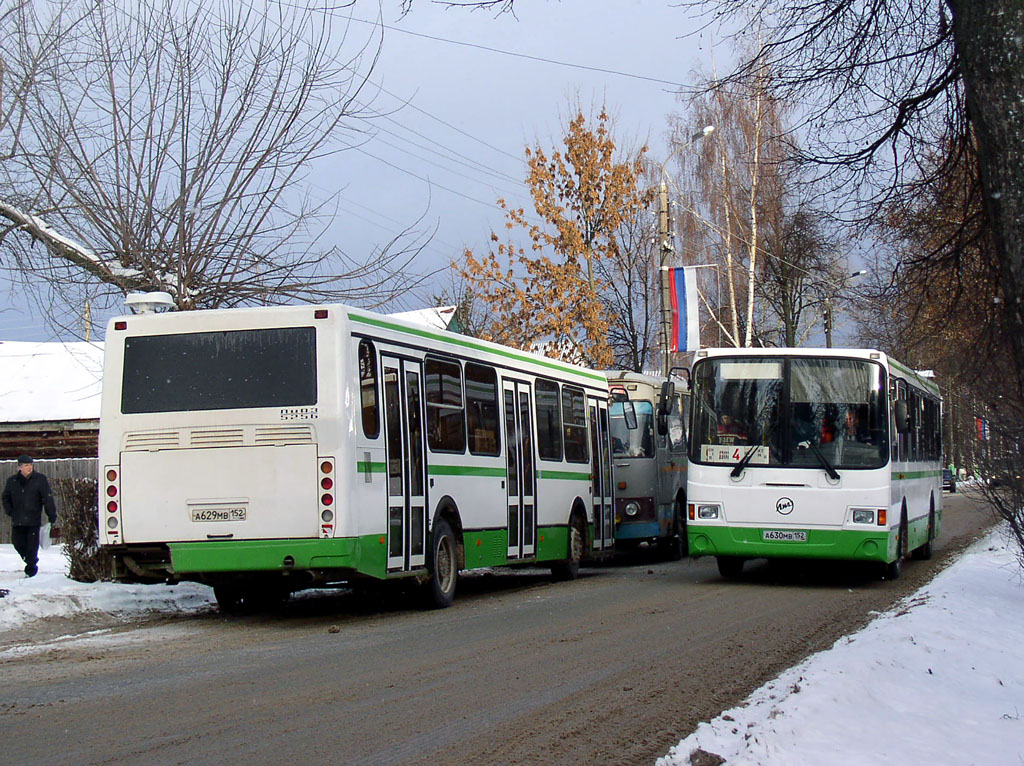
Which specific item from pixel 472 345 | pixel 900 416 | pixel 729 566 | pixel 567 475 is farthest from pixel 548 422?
pixel 900 416

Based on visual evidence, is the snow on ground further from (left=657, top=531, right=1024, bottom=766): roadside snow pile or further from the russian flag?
the russian flag

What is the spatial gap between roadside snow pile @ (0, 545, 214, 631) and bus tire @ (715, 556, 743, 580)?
6944 millimetres

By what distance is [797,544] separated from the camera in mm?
15305

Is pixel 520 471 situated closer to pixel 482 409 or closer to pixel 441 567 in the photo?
pixel 482 409

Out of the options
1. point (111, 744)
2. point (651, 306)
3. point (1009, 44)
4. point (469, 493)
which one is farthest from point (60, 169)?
point (651, 306)

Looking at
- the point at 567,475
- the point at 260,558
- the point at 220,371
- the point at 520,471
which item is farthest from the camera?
the point at 567,475

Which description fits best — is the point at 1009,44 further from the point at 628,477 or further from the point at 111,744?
the point at 628,477

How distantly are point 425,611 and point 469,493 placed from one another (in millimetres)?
1520

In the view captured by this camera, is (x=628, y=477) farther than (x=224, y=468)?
Yes

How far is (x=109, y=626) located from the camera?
1217 cm

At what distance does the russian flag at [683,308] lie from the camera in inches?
1012

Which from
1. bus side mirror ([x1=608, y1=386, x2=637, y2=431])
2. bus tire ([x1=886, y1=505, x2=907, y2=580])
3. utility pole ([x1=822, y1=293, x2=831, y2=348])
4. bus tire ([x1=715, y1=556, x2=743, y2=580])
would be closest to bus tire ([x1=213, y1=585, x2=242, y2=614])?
bus tire ([x1=715, y1=556, x2=743, y2=580])

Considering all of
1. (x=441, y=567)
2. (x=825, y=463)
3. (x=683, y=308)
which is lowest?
(x=441, y=567)

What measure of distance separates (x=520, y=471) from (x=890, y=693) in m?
8.56
